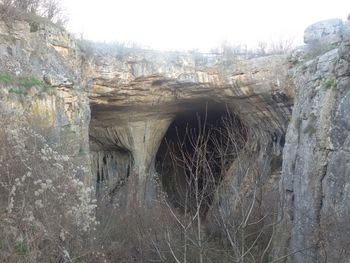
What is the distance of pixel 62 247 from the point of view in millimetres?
7102

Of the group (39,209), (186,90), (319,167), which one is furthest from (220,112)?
(39,209)

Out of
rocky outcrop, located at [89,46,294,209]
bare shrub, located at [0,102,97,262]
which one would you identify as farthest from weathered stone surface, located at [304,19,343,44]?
bare shrub, located at [0,102,97,262]

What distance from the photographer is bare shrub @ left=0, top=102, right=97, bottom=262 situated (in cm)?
682

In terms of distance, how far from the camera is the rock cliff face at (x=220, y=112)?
941 cm

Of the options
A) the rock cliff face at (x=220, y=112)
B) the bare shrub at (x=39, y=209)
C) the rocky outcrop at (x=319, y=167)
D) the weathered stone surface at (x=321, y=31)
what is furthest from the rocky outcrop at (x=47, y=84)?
the weathered stone surface at (x=321, y=31)

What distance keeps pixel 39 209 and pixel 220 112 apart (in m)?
12.4

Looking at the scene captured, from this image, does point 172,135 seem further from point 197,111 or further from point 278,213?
point 278,213

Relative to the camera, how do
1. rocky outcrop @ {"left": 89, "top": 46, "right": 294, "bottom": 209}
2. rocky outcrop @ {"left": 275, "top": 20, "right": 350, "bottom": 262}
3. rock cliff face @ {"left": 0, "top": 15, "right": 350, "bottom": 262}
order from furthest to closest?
rocky outcrop @ {"left": 89, "top": 46, "right": 294, "bottom": 209} < rock cliff face @ {"left": 0, "top": 15, "right": 350, "bottom": 262} < rocky outcrop @ {"left": 275, "top": 20, "right": 350, "bottom": 262}

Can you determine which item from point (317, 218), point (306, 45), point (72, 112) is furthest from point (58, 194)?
point (306, 45)

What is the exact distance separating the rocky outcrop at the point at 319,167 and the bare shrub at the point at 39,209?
3500mm

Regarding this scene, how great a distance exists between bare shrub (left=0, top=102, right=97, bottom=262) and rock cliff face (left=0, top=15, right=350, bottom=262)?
8.09 feet

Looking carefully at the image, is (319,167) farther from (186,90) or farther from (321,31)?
(186,90)

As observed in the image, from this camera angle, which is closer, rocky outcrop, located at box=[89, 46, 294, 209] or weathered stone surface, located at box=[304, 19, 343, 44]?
weathered stone surface, located at box=[304, 19, 343, 44]

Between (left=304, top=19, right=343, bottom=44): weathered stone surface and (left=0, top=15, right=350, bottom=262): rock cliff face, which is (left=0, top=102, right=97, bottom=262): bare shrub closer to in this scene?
(left=0, top=15, right=350, bottom=262): rock cliff face
